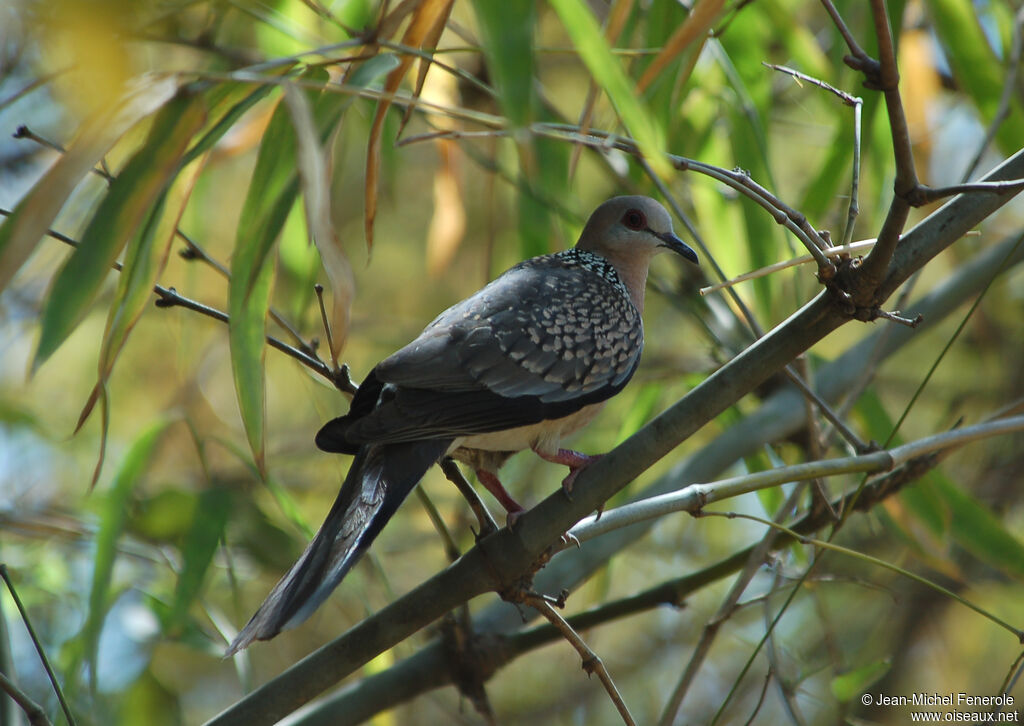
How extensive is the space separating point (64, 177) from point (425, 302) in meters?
3.94

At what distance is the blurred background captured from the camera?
1609 mm

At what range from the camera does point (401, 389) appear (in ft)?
7.52

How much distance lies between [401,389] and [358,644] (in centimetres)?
59

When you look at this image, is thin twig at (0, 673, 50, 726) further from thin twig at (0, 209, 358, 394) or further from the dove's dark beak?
the dove's dark beak

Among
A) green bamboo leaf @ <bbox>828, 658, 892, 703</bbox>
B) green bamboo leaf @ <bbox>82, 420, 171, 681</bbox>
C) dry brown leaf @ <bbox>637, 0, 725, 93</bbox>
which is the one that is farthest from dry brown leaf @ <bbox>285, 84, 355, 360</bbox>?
green bamboo leaf @ <bbox>828, 658, 892, 703</bbox>

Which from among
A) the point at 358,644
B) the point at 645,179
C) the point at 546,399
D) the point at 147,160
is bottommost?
the point at 358,644

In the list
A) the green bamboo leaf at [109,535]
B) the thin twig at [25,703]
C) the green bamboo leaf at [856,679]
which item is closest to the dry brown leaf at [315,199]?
the thin twig at [25,703]

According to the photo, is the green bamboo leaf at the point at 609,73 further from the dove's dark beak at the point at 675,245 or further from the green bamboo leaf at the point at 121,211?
the dove's dark beak at the point at 675,245

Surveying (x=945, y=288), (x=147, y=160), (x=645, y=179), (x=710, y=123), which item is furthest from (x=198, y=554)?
(x=945, y=288)

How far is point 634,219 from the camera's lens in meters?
3.17

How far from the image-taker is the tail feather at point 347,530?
184 centimetres

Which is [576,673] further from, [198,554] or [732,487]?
[732,487]

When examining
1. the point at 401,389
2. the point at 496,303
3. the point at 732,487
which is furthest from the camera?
the point at 496,303

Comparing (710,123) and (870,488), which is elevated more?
(710,123)
